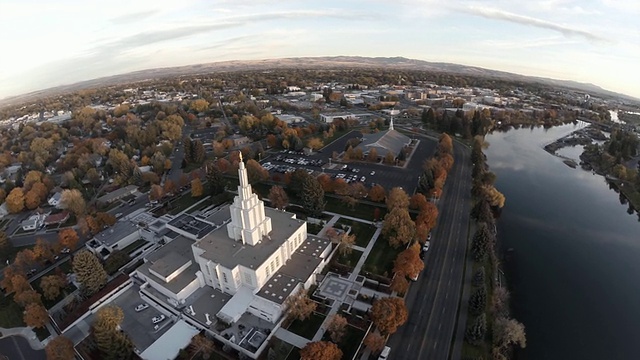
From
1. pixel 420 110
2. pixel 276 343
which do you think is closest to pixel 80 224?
pixel 276 343

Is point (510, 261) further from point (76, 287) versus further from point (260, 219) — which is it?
point (76, 287)

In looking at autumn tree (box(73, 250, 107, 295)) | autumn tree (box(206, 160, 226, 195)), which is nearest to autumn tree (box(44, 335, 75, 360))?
autumn tree (box(73, 250, 107, 295))

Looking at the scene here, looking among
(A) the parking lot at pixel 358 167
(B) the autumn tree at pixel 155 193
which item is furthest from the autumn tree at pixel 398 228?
(B) the autumn tree at pixel 155 193

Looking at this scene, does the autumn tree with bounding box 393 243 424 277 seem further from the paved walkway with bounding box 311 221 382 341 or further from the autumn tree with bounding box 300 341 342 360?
the autumn tree with bounding box 300 341 342 360

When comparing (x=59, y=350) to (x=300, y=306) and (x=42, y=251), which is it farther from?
(x=300, y=306)

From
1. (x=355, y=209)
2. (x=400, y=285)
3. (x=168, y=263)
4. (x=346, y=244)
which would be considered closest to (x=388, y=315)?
(x=400, y=285)

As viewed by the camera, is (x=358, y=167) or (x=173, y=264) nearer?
(x=173, y=264)

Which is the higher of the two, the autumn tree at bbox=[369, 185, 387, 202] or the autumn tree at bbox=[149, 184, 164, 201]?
the autumn tree at bbox=[369, 185, 387, 202]
